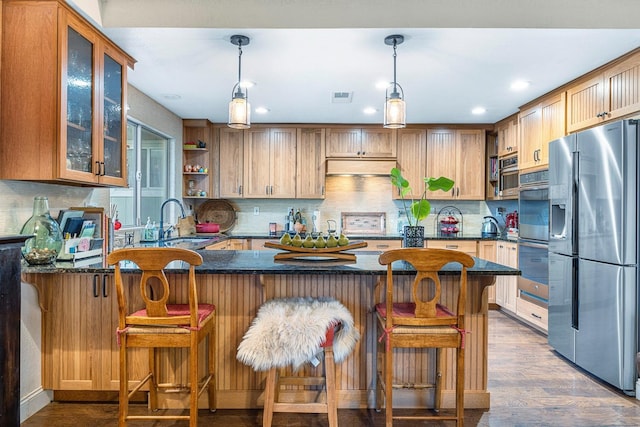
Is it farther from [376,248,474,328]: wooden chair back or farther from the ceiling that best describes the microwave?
[376,248,474,328]: wooden chair back

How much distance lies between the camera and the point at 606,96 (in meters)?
3.11

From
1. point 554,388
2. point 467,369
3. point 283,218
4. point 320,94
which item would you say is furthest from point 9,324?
point 283,218

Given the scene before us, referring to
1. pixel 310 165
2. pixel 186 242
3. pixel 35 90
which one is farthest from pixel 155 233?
pixel 310 165

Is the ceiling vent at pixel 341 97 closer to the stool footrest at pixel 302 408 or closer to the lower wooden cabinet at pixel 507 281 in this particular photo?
the lower wooden cabinet at pixel 507 281

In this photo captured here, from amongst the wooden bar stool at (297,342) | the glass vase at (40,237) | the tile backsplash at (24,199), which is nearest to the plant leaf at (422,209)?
the wooden bar stool at (297,342)

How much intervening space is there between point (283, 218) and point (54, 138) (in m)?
Result: 3.61

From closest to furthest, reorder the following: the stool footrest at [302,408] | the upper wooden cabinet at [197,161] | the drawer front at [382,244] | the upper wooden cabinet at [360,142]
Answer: the stool footrest at [302,408] < the drawer front at [382,244] < the upper wooden cabinet at [197,161] < the upper wooden cabinet at [360,142]

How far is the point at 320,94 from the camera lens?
13.0ft

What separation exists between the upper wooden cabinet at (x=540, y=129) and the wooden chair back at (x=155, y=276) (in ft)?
11.5

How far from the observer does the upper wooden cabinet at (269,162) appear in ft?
17.6

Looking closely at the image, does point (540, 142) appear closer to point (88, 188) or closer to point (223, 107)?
point (223, 107)

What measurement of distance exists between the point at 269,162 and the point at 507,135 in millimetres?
3037

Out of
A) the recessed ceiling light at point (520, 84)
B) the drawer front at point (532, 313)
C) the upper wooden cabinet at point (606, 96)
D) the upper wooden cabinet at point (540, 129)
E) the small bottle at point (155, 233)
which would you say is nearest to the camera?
the upper wooden cabinet at point (606, 96)

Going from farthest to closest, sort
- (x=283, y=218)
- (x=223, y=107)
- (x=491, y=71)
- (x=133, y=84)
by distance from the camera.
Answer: (x=283, y=218) → (x=223, y=107) → (x=133, y=84) → (x=491, y=71)
